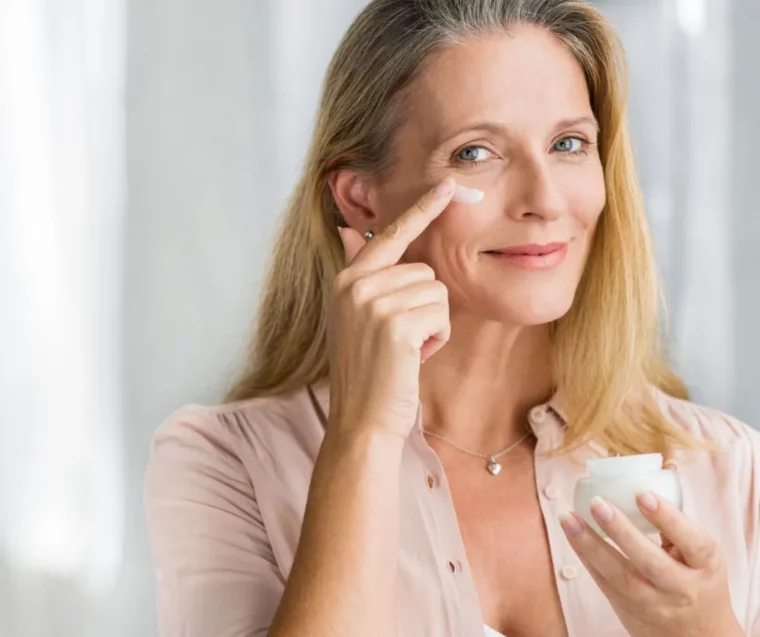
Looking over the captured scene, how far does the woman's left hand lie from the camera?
49.3 inches

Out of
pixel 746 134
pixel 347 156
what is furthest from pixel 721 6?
pixel 347 156

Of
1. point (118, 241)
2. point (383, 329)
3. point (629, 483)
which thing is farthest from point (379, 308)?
point (118, 241)

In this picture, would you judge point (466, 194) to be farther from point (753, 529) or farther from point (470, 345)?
point (753, 529)

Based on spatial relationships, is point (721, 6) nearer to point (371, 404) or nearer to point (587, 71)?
point (587, 71)

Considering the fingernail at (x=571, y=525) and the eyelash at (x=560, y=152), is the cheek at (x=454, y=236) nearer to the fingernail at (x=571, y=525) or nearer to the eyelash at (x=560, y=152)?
the eyelash at (x=560, y=152)

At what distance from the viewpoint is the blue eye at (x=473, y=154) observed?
159cm

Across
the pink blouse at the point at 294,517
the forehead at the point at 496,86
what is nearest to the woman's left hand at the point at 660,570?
the pink blouse at the point at 294,517

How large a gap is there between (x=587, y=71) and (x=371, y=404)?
640 millimetres

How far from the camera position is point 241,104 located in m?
1.74

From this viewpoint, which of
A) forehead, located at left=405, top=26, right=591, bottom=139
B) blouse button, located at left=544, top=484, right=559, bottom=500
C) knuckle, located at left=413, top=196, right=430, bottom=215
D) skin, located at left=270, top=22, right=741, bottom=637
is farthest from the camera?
blouse button, located at left=544, top=484, right=559, bottom=500

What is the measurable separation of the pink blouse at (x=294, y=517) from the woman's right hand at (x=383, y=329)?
211 mm

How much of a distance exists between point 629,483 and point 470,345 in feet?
1.55

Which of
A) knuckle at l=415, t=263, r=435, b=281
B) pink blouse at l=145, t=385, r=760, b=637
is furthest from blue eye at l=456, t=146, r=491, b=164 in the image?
pink blouse at l=145, t=385, r=760, b=637

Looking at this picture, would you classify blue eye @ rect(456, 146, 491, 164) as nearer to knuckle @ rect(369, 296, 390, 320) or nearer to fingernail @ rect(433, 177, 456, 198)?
fingernail @ rect(433, 177, 456, 198)
